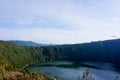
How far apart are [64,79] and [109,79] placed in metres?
29.2

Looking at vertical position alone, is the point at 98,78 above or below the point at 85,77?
below

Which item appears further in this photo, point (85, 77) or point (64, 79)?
point (64, 79)

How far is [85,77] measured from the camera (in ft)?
39.6

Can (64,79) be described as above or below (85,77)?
below

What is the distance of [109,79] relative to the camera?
15875cm

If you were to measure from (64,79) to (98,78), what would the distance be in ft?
75.5

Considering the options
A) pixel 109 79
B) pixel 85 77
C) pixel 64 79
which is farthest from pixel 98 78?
pixel 85 77

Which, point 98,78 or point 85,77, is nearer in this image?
point 85,77

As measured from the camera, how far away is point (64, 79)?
14862cm

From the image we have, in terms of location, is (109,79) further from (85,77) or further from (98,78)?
(85,77)

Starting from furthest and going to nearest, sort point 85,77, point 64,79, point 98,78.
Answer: point 98,78 → point 64,79 → point 85,77

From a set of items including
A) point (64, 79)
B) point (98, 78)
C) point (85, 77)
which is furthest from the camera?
point (98, 78)

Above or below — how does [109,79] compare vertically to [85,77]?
below

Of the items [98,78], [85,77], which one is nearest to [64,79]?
[98,78]
